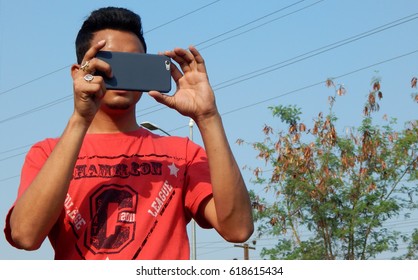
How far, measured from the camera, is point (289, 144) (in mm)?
16656

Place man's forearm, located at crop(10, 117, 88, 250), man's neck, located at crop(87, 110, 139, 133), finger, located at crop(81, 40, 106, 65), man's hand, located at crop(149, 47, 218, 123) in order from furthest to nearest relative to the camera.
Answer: man's neck, located at crop(87, 110, 139, 133)
man's hand, located at crop(149, 47, 218, 123)
finger, located at crop(81, 40, 106, 65)
man's forearm, located at crop(10, 117, 88, 250)

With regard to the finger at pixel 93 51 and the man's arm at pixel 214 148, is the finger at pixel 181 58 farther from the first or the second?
the finger at pixel 93 51

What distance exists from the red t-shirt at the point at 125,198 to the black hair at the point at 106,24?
0.40 m

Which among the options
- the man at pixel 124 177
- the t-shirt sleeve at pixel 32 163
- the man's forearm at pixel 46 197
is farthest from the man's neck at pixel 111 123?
the man's forearm at pixel 46 197

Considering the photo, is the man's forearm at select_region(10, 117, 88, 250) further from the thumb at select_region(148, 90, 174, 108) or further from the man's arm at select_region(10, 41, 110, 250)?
the thumb at select_region(148, 90, 174, 108)

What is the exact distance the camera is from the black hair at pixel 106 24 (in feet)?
9.84

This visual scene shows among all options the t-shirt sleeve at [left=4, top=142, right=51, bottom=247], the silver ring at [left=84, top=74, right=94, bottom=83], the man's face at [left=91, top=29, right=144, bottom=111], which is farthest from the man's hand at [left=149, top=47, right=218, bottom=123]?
the t-shirt sleeve at [left=4, top=142, right=51, bottom=247]

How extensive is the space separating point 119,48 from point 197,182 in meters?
0.59

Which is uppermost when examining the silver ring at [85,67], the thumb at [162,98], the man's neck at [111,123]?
the silver ring at [85,67]

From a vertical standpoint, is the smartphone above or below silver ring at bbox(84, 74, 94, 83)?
above

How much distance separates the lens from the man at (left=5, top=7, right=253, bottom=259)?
2.60 m
